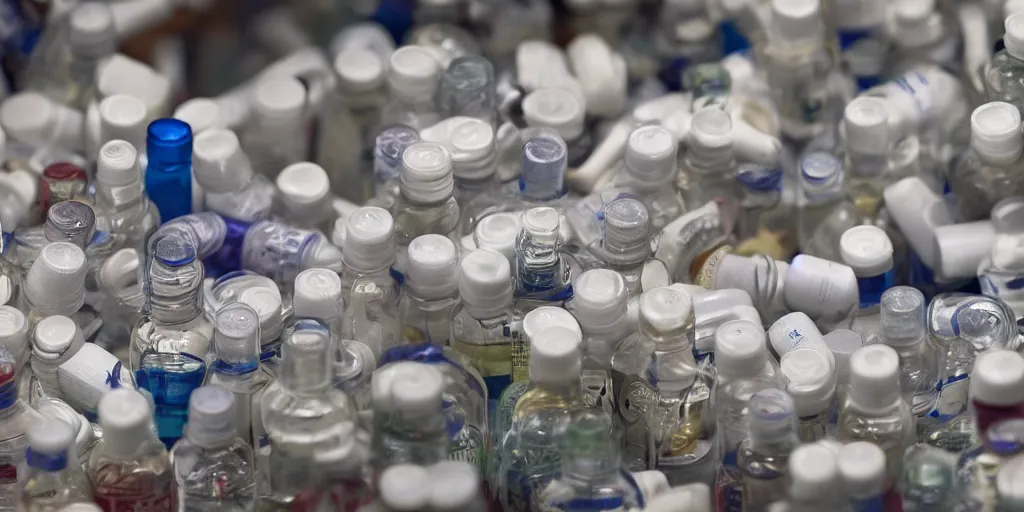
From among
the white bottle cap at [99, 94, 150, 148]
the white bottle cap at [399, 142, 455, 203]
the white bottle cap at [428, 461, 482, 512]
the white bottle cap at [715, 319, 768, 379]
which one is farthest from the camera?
the white bottle cap at [99, 94, 150, 148]

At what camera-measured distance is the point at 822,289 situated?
1.03m

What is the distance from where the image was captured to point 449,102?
1.17 m

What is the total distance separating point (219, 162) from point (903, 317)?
49 cm

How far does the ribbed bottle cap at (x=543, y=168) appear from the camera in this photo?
1.07 m

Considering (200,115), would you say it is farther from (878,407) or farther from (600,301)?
(878,407)

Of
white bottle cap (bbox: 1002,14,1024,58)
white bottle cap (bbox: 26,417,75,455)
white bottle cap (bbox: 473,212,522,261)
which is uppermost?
white bottle cap (bbox: 1002,14,1024,58)

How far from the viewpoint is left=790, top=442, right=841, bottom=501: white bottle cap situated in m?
0.81

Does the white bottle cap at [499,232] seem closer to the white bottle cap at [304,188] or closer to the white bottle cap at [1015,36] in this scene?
the white bottle cap at [304,188]

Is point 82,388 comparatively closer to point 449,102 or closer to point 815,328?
point 449,102

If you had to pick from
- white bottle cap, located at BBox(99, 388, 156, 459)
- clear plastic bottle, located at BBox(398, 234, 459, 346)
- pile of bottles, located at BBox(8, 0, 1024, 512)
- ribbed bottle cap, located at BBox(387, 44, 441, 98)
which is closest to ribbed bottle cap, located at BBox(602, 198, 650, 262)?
pile of bottles, located at BBox(8, 0, 1024, 512)

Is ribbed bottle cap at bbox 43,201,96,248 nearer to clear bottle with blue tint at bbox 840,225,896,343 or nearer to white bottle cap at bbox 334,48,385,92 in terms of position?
white bottle cap at bbox 334,48,385,92

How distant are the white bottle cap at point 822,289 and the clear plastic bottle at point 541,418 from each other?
200mm

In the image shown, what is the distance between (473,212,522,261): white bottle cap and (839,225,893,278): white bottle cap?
0.23 meters

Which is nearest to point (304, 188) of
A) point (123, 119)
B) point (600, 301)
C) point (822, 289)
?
point (123, 119)
